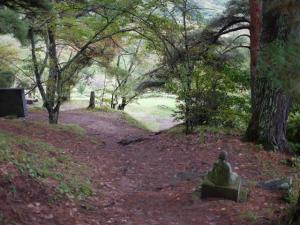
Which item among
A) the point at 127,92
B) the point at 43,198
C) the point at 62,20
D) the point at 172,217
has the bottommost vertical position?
the point at 172,217

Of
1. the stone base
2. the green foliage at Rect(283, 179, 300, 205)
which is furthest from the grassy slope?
the green foliage at Rect(283, 179, 300, 205)

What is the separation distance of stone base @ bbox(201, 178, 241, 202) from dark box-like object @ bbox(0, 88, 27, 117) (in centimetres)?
745

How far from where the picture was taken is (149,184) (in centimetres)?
661

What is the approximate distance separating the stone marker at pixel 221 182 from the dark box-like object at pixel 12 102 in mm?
7454

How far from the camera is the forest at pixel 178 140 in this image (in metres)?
4.55

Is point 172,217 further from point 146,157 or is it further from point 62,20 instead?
point 62,20

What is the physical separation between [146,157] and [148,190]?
7.94 ft

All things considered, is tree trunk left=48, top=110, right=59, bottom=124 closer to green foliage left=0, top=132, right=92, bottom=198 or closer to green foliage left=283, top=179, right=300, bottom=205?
green foliage left=0, top=132, right=92, bottom=198

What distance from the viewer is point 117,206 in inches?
208

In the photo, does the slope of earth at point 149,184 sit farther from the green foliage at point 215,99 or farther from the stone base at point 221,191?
the green foliage at point 215,99

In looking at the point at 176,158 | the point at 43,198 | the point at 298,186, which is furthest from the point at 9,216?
the point at 176,158

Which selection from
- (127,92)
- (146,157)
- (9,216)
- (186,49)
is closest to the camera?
(9,216)

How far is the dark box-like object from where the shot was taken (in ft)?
35.9

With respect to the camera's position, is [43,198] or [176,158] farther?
[176,158]
